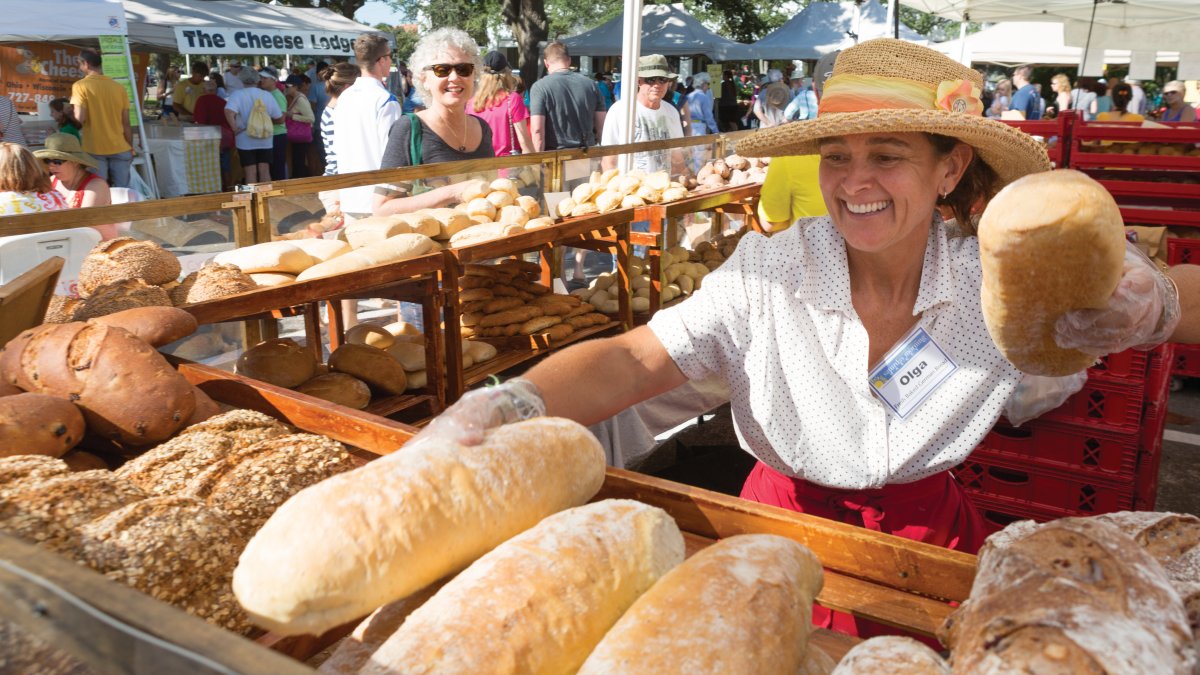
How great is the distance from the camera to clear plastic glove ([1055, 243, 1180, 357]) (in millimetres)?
1229

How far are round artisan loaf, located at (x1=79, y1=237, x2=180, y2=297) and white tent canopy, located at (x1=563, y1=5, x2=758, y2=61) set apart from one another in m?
20.7

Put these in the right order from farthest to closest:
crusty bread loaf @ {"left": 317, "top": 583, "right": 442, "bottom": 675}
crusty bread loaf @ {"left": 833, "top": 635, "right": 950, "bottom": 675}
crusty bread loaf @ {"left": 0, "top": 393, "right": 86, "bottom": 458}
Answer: crusty bread loaf @ {"left": 0, "top": 393, "right": 86, "bottom": 458} → crusty bread loaf @ {"left": 317, "top": 583, "right": 442, "bottom": 675} → crusty bread loaf @ {"left": 833, "top": 635, "right": 950, "bottom": 675}

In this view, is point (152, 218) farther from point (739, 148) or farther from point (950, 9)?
point (950, 9)

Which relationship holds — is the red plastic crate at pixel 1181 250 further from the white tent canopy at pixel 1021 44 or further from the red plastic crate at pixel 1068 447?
the white tent canopy at pixel 1021 44

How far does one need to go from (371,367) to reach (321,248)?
488 mm

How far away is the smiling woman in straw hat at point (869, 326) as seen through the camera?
1.87 m

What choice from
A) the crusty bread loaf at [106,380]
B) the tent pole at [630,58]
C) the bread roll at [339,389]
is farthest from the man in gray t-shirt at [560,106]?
the crusty bread loaf at [106,380]

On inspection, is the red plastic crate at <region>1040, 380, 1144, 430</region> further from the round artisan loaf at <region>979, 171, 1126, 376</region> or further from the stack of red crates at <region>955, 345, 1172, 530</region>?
the round artisan loaf at <region>979, 171, 1126, 376</region>

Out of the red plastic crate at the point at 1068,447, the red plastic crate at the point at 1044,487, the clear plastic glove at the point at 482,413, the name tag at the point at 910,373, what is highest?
the clear plastic glove at the point at 482,413

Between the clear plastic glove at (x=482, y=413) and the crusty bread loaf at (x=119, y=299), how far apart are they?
1.38 meters

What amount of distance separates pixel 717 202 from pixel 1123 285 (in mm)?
4195

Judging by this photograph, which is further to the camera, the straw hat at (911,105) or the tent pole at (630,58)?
the tent pole at (630,58)

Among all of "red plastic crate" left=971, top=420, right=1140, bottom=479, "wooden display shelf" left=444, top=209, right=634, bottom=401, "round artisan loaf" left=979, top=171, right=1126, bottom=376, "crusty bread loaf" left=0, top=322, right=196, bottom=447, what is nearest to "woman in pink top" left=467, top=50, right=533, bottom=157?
"wooden display shelf" left=444, top=209, right=634, bottom=401

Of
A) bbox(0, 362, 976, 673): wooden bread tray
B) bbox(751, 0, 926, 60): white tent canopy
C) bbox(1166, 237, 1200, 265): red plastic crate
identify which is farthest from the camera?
bbox(751, 0, 926, 60): white tent canopy
